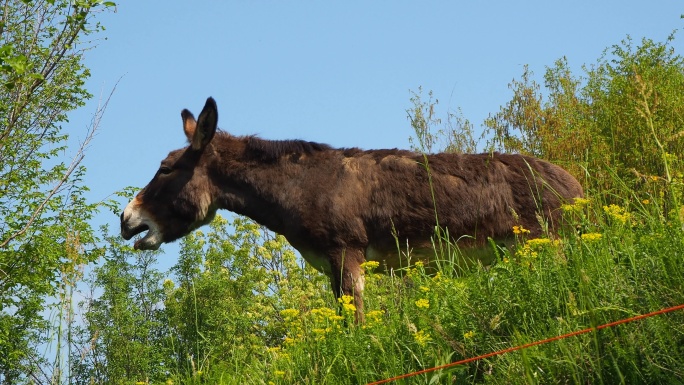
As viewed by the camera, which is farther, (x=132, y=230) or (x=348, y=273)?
(x=132, y=230)

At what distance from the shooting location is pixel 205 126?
33.8 feet

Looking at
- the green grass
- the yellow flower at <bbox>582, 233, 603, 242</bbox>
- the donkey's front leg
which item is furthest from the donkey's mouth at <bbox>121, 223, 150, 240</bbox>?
the yellow flower at <bbox>582, 233, 603, 242</bbox>

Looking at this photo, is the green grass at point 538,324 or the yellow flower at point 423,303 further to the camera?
the yellow flower at point 423,303

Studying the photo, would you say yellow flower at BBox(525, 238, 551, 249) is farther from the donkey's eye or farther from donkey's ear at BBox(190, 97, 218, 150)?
the donkey's eye

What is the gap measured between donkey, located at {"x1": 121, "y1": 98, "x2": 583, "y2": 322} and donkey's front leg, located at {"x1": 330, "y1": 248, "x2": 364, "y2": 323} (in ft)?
0.04

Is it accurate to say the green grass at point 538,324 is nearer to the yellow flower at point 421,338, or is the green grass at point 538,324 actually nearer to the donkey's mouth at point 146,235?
the yellow flower at point 421,338

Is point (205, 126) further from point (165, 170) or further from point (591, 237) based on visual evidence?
point (591, 237)

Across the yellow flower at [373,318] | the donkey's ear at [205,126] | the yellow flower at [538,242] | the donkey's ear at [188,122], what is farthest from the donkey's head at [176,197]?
the yellow flower at [538,242]

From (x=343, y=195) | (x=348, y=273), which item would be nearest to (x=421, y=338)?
(x=348, y=273)

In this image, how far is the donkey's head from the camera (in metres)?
10.3

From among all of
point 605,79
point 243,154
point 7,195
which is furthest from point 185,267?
point 605,79

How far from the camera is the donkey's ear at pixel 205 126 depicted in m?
10.2

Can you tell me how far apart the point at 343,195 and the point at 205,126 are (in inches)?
69.9

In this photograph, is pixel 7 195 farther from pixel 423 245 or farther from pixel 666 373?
pixel 666 373
